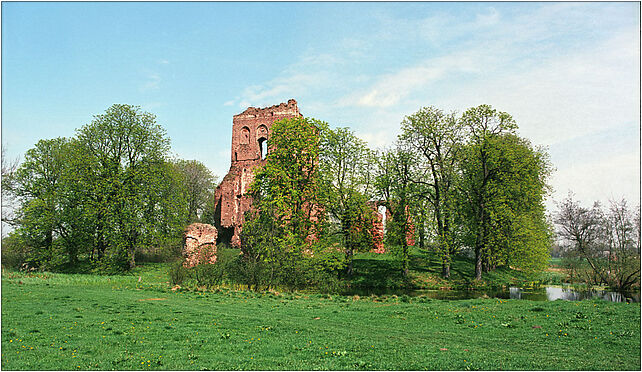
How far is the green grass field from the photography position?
8094 mm

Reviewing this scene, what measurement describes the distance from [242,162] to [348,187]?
18.4 meters

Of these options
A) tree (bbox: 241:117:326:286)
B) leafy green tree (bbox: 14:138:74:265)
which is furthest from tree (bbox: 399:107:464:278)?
leafy green tree (bbox: 14:138:74:265)

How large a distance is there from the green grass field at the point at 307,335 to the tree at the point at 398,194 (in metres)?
12.0

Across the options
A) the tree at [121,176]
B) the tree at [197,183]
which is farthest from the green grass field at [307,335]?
the tree at [197,183]

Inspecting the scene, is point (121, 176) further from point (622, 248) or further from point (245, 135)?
point (622, 248)

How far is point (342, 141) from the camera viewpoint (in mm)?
30172

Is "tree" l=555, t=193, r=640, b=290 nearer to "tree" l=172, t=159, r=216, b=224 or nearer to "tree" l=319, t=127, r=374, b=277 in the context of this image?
"tree" l=319, t=127, r=374, b=277

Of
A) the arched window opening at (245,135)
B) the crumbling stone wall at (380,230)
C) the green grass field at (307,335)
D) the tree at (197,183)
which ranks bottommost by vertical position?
the green grass field at (307,335)

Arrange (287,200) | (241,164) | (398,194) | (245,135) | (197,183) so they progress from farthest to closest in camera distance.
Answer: (197,183) < (245,135) < (241,164) < (398,194) < (287,200)

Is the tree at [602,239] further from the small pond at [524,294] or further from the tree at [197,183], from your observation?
the tree at [197,183]

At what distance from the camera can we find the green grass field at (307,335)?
8094mm

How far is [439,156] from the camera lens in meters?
30.1

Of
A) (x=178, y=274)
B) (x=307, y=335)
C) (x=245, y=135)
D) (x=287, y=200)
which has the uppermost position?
(x=245, y=135)

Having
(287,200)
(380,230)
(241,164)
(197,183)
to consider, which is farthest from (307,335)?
(197,183)
